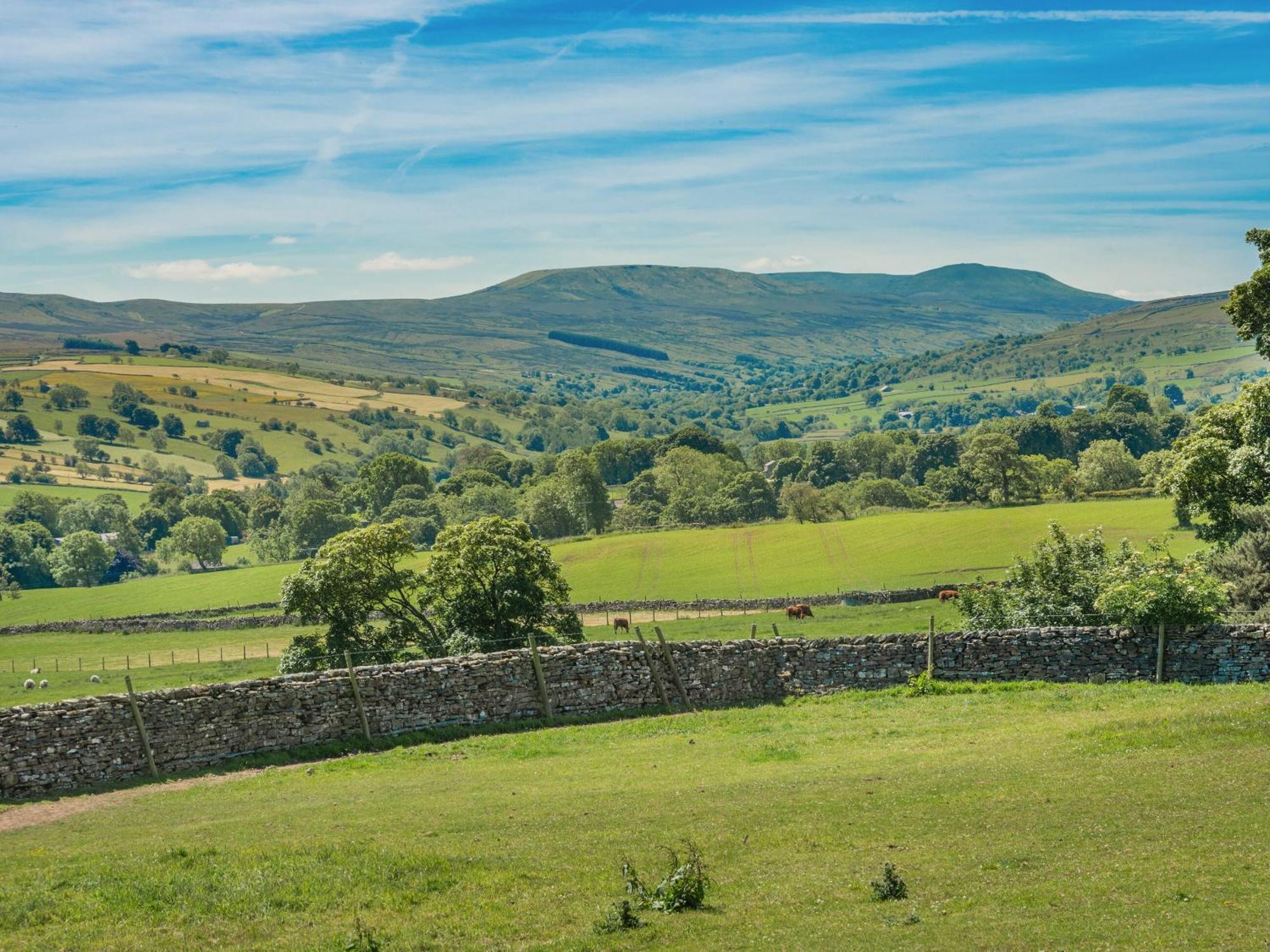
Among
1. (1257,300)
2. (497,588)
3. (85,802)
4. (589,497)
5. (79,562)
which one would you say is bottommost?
(79,562)

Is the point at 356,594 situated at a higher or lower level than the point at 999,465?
higher

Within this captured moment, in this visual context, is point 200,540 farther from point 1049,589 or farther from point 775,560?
point 1049,589

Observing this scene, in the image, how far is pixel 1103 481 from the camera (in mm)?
144875

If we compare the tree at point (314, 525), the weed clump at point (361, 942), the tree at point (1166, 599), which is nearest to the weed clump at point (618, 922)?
the weed clump at point (361, 942)

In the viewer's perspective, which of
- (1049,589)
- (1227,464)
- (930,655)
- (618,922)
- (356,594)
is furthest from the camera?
(356,594)

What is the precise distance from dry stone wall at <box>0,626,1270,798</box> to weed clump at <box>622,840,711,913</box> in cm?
1399

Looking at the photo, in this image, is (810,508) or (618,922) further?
(810,508)

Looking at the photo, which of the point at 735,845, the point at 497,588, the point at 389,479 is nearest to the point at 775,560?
the point at 497,588

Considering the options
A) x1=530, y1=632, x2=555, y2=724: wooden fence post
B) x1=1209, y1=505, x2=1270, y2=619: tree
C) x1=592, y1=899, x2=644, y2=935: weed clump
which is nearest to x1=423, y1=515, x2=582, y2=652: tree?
x1=530, y1=632, x2=555, y2=724: wooden fence post

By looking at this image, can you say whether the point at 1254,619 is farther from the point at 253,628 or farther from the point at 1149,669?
the point at 253,628

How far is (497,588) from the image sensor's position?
46.5 meters

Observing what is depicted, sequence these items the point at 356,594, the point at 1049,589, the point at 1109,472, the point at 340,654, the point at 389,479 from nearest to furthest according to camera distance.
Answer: the point at 1049,589, the point at 340,654, the point at 356,594, the point at 1109,472, the point at 389,479

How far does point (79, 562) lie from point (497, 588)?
419 ft

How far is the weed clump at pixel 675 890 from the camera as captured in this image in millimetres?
13875
